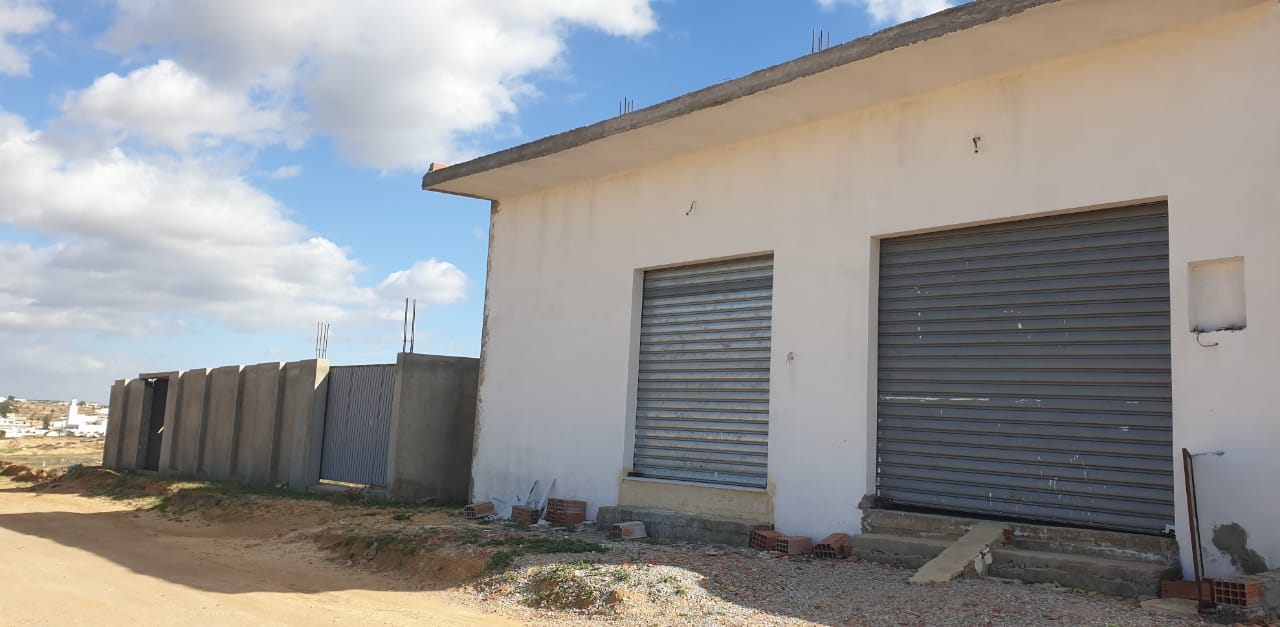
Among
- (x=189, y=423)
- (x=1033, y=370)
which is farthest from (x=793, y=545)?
(x=189, y=423)

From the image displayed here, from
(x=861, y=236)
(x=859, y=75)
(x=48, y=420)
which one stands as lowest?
(x=48, y=420)

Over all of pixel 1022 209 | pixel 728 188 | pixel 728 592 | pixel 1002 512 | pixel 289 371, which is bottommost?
pixel 728 592

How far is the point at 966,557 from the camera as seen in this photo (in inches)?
320

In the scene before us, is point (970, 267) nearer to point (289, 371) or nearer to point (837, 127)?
point (837, 127)

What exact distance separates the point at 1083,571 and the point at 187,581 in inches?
321

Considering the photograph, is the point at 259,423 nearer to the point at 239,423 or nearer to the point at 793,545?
the point at 239,423

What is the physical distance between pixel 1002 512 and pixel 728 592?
9.65 ft

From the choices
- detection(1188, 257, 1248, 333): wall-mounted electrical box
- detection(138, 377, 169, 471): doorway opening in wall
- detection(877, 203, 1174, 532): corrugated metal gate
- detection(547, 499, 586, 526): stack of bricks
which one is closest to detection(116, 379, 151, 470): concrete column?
detection(138, 377, 169, 471): doorway opening in wall

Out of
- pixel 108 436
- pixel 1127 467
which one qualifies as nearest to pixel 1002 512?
pixel 1127 467

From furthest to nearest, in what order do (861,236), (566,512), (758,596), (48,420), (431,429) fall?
1. (48,420)
2. (431,429)
3. (566,512)
4. (861,236)
5. (758,596)

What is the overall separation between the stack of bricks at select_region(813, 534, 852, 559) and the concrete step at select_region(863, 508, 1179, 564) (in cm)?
28

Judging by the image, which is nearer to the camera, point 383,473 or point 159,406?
point 383,473

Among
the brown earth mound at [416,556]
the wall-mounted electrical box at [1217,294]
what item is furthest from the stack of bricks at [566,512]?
the wall-mounted electrical box at [1217,294]

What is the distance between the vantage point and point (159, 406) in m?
24.8
